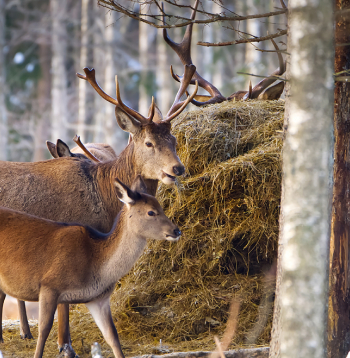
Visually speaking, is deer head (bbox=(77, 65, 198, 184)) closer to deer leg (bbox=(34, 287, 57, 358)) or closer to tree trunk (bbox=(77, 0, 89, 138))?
deer leg (bbox=(34, 287, 57, 358))

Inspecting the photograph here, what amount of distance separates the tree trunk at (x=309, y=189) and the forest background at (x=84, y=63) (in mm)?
16401

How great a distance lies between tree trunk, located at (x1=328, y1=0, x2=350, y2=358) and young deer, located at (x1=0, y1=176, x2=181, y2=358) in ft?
4.48

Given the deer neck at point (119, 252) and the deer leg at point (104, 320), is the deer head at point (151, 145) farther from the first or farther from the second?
the deer leg at point (104, 320)

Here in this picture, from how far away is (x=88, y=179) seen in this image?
5723 millimetres

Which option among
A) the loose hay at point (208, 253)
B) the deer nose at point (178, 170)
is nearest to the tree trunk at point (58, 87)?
the loose hay at point (208, 253)

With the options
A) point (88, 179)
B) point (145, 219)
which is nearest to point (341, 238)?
point (145, 219)

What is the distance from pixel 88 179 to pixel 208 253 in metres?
1.60

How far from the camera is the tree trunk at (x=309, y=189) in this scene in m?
3.04

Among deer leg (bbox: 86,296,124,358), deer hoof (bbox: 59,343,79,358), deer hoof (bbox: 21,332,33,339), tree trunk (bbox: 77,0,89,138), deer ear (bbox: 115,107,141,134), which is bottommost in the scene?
deer hoof (bbox: 21,332,33,339)

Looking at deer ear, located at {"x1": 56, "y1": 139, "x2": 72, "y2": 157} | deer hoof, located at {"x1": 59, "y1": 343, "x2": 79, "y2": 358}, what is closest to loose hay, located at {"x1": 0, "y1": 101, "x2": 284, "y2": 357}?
deer hoof, located at {"x1": 59, "y1": 343, "x2": 79, "y2": 358}

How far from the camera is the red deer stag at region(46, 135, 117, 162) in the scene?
645 centimetres

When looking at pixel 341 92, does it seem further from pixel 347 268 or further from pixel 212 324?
pixel 212 324

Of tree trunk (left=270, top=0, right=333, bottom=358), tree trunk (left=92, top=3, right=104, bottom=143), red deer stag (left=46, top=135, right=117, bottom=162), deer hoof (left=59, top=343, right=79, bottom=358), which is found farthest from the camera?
tree trunk (left=92, top=3, right=104, bottom=143)

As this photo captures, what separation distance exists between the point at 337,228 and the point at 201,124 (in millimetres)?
2717
